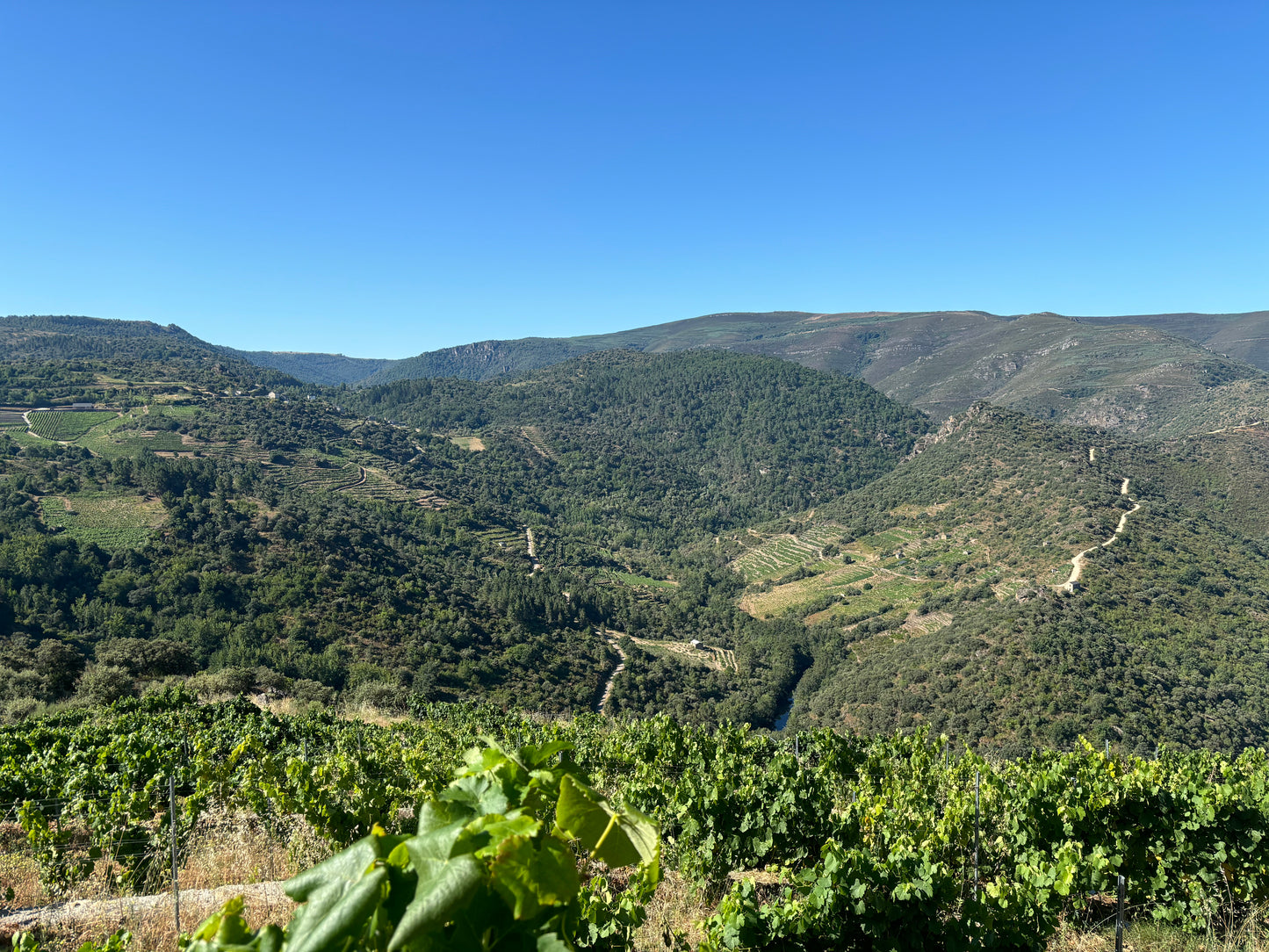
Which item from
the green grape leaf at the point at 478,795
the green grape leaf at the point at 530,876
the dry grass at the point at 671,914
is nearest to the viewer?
the green grape leaf at the point at 530,876

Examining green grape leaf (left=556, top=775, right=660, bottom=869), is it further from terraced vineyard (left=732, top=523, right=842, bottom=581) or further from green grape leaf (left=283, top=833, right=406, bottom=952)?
terraced vineyard (left=732, top=523, right=842, bottom=581)

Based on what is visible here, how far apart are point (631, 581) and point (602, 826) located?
122m

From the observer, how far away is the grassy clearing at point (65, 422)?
9338 cm

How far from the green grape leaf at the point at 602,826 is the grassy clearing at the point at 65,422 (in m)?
122

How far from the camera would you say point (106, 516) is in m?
67.0

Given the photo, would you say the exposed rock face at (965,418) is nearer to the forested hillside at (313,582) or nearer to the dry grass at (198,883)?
the forested hillside at (313,582)

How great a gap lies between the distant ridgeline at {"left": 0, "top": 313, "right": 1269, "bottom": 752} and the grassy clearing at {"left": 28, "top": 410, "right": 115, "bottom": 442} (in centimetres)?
62

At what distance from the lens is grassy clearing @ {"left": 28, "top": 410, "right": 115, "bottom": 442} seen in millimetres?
93375

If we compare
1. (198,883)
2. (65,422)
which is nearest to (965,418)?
(198,883)

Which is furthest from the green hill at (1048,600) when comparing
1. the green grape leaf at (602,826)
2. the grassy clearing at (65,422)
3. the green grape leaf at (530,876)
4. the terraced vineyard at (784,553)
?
the grassy clearing at (65,422)

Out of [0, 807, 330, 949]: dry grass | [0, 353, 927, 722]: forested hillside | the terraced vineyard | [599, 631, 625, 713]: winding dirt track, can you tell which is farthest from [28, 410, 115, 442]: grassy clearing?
the terraced vineyard

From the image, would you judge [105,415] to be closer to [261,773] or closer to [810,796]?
[261,773]

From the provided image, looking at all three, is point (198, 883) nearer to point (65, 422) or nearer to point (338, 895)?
point (338, 895)

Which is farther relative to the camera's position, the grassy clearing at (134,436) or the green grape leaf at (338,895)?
the grassy clearing at (134,436)
